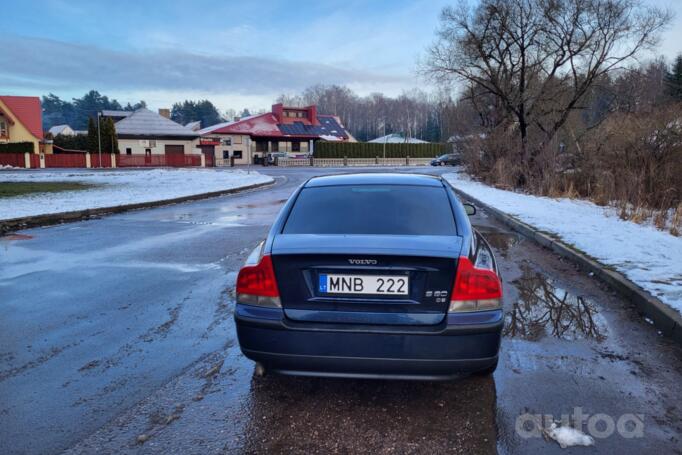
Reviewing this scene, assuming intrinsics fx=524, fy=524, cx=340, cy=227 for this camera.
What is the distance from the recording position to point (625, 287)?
20.0ft

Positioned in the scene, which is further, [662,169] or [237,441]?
[662,169]

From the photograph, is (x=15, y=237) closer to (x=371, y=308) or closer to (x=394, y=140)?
(x=371, y=308)

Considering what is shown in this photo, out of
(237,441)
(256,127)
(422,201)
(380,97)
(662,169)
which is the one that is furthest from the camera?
(380,97)

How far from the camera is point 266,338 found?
3.33m

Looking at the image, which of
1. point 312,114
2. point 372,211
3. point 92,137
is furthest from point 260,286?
point 312,114

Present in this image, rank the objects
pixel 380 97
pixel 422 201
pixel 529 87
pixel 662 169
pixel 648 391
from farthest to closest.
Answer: pixel 380 97 < pixel 529 87 < pixel 662 169 < pixel 422 201 < pixel 648 391

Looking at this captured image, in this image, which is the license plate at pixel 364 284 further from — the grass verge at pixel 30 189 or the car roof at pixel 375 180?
the grass verge at pixel 30 189

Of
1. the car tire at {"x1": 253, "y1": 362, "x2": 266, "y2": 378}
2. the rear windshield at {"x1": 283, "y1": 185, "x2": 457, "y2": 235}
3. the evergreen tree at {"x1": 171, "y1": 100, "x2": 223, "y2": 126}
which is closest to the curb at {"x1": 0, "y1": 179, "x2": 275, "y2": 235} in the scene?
the rear windshield at {"x1": 283, "y1": 185, "x2": 457, "y2": 235}

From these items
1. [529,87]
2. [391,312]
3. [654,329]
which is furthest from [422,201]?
[529,87]

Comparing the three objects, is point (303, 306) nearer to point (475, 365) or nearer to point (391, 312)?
point (391, 312)

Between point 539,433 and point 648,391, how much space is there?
115 centimetres

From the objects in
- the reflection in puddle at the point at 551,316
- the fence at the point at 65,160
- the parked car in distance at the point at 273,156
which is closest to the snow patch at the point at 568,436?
the reflection in puddle at the point at 551,316

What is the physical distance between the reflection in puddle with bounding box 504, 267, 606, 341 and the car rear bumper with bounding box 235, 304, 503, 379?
1.79m

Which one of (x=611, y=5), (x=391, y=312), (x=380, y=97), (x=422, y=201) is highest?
(x=380, y=97)
